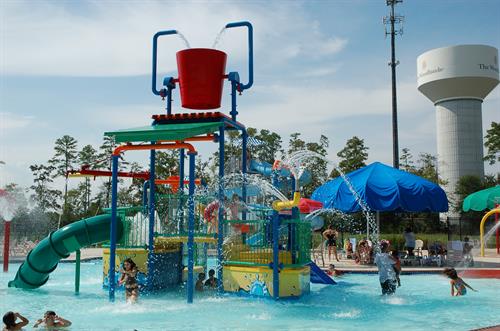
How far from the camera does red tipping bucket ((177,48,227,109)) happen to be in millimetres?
12188

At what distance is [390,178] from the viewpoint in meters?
17.9

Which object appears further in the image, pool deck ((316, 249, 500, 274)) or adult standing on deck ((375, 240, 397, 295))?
pool deck ((316, 249, 500, 274))

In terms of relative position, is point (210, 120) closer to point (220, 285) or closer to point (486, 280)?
point (220, 285)

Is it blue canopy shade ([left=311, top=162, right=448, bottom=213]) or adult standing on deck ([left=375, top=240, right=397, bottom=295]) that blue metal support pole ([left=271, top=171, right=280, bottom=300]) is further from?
blue canopy shade ([left=311, top=162, right=448, bottom=213])

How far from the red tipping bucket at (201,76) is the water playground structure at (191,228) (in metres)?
0.02

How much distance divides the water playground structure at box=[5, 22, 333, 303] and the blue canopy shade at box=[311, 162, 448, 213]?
5714 mm

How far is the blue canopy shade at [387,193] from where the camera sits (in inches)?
679

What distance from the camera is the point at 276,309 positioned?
10.0 meters

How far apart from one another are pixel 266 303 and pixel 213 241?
189 centimetres

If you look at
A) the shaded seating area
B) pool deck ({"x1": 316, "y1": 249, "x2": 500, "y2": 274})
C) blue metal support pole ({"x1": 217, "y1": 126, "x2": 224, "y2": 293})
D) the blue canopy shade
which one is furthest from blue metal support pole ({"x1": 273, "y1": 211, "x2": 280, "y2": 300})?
the blue canopy shade

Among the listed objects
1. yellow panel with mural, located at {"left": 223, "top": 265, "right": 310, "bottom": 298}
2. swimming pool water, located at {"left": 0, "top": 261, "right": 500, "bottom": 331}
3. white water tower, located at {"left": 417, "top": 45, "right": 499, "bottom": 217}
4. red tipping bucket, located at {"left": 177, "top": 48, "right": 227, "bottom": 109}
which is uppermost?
white water tower, located at {"left": 417, "top": 45, "right": 499, "bottom": 217}

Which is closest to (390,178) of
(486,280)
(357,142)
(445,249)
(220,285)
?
(445,249)

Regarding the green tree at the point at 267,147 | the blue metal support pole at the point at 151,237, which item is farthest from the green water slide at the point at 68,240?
the green tree at the point at 267,147

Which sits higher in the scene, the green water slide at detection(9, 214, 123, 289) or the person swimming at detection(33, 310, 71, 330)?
the green water slide at detection(9, 214, 123, 289)
